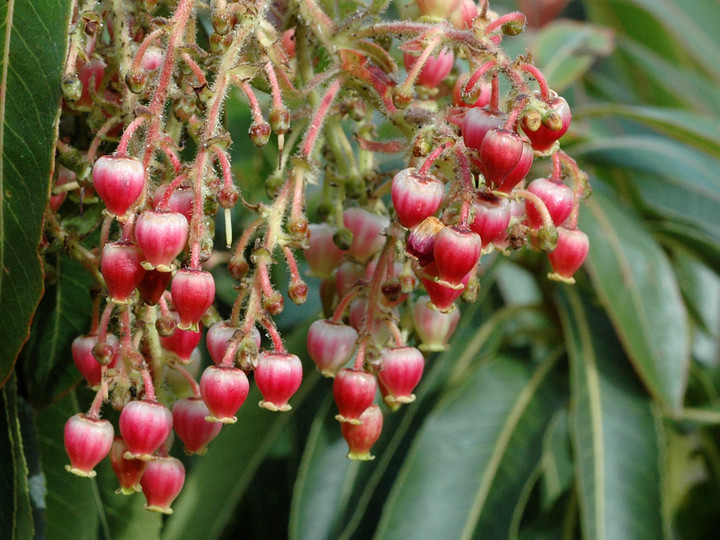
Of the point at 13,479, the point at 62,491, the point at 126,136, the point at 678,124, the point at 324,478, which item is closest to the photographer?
the point at 126,136

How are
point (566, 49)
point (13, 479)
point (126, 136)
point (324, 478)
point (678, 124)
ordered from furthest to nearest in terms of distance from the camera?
1. point (566, 49)
2. point (678, 124)
3. point (324, 478)
4. point (13, 479)
5. point (126, 136)

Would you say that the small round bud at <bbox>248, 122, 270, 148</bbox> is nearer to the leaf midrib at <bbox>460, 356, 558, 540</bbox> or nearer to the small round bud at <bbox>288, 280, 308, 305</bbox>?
the small round bud at <bbox>288, 280, 308, 305</bbox>

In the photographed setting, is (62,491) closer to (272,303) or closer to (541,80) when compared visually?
(272,303)

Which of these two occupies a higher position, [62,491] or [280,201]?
[280,201]

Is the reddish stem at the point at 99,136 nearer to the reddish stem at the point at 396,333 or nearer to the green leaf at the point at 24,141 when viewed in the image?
the green leaf at the point at 24,141

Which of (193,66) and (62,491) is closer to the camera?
(193,66)

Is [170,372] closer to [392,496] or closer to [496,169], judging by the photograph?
[496,169]

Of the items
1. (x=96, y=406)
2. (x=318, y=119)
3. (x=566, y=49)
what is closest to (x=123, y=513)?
(x=96, y=406)
